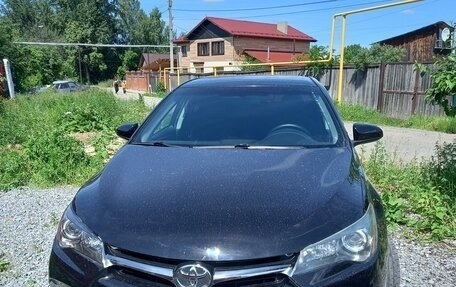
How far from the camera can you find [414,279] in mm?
3027

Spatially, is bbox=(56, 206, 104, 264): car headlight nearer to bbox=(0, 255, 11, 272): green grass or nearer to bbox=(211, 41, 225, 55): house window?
bbox=(0, 255, 11, 272): green grass

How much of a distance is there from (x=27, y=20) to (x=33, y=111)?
70275 millimetres

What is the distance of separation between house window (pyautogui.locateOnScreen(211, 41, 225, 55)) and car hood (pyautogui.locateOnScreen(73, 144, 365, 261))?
1476 inches

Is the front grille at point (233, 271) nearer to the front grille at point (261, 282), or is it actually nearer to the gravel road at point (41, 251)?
the front grille at point (261, 282)

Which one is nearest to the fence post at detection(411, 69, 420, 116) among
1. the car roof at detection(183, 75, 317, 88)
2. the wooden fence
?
the wooden fence

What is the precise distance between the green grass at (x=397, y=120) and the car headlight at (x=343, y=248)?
401 inches

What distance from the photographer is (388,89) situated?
1373 centimetres

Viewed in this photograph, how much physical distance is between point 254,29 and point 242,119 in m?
38.7

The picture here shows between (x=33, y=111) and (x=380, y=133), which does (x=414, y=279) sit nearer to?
(x=380, y=133)

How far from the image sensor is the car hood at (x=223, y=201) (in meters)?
1.73

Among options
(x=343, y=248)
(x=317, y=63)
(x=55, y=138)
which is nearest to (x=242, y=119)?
(x=343, y=248)

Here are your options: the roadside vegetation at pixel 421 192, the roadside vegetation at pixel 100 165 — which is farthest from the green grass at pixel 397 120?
the roadside vegetation at pixel 421 192

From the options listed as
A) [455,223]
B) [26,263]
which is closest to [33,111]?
[26,263]

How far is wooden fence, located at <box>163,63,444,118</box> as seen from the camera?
1282 centimetres
